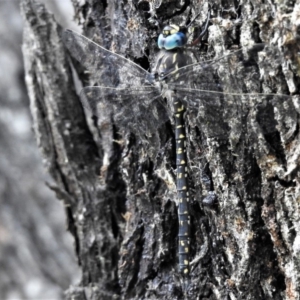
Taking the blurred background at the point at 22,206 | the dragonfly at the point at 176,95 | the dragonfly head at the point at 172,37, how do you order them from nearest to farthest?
the dragonfly at the point at 176,95
the dragonfly head at the point at 172,37
the blurred background at the point at 22,206

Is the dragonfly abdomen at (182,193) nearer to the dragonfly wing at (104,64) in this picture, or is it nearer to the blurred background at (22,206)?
the dragonfly wing at (104,64)

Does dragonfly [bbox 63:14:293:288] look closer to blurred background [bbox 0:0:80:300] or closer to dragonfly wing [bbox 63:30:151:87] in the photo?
dragonfly wing [bbox 63:30:151:87]

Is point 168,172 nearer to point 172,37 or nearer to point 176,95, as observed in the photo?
point 176,95

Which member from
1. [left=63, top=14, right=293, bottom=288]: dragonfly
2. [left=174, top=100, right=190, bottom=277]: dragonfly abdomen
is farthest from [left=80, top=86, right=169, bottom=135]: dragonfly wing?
[left=174, top=100, right=190, bottom=277]: dragonfly abdomen

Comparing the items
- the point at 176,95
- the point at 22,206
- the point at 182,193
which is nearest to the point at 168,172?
the point at 182,193

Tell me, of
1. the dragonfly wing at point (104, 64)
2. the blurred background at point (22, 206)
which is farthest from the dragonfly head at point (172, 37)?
the blurred background at point (22, 206)

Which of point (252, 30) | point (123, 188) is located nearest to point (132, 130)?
point (123, 188)
